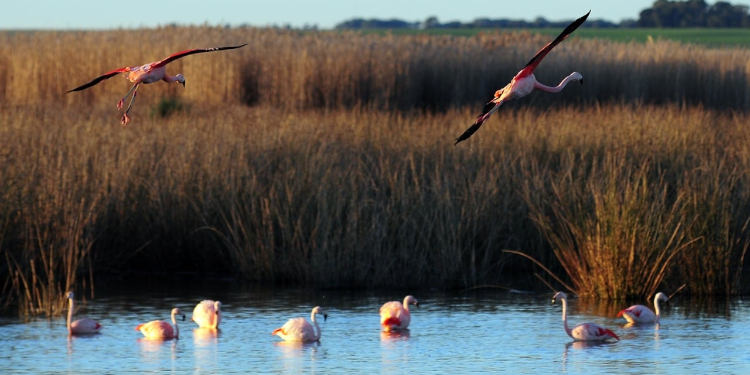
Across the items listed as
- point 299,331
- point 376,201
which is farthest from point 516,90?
point 376,201

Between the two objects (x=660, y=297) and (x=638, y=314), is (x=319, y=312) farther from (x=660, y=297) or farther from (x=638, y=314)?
(x=660, y=297)

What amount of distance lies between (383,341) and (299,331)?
668 millimetres

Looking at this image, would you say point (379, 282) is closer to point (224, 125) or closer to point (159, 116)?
point (224, 125)

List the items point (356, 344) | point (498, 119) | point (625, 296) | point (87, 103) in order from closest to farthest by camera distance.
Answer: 1. point (356, 344)
2. point (625, 296)
3. point (498, 119)
4. point (87, 103)

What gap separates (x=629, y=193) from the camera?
37.9ft

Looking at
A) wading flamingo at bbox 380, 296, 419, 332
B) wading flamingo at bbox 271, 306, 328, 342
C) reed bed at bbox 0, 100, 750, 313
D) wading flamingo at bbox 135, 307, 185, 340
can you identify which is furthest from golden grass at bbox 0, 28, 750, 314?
wading flamingo at bbox 271, 306, 328, 342

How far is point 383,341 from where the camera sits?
10328mm

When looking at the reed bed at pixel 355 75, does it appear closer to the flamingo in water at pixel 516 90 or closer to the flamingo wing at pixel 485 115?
the flamingo in water at pixel 516 90

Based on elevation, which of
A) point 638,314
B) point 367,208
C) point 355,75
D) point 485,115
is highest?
point 485,115

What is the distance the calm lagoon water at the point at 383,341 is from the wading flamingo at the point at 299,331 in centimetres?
7

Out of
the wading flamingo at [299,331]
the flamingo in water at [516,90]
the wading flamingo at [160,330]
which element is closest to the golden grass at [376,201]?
the wading flamingo at [160,330]

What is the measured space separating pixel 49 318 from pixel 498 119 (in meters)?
7.63

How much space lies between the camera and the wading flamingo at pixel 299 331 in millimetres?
10180

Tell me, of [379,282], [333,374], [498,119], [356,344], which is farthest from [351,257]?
[498,119]
